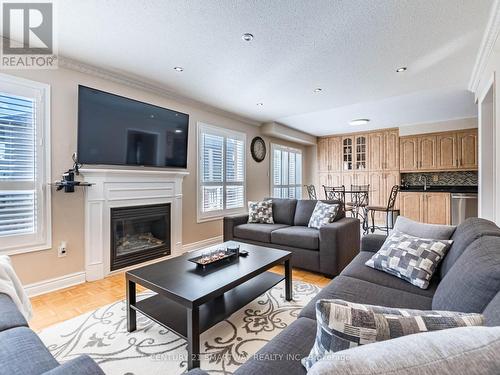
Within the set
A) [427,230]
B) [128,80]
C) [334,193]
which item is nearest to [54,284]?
[128,80]

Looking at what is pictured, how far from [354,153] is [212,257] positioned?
19.6 ft

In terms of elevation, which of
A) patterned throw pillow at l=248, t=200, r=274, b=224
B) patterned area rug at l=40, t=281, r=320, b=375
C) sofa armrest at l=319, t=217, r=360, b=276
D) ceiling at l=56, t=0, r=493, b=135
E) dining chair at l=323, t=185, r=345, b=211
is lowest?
patterned area rug at l=40, t=281, r=320, b=375

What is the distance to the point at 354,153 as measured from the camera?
695 cm

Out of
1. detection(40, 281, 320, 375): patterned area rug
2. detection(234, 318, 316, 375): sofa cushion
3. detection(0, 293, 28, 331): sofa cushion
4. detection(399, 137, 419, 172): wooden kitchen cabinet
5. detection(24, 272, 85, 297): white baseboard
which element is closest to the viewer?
detection(234, 318, 316, 375): sofa cushion

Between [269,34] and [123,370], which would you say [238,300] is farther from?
[269,34]

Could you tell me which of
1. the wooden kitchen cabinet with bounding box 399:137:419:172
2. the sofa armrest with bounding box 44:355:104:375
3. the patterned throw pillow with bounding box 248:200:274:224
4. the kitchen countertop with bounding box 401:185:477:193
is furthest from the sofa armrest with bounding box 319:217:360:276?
the wooden kitchen cabinet with bounding box 399:137:419:172

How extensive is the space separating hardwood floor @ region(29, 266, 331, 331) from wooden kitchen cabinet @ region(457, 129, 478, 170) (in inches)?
189

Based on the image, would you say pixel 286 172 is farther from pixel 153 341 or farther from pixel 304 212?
pixel 153 341

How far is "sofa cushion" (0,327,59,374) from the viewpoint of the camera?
2.94 ft

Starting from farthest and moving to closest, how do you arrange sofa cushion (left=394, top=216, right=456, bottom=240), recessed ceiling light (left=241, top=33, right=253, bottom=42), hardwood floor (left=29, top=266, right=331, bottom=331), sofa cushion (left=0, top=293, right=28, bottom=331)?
recessed ceiling light (left=241, top=33, right=253, bottom=42) < hardwood floor (left=29, top=266, right=331, bottom=331) < sofa cushion (left=394, top=216, right=456, bottom=240) < sofa cushion (left=0, top=293, right=28, bottom=331)

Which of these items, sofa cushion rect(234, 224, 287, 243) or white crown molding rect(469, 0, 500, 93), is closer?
white crown molding rect(469, 0, 500, 93)

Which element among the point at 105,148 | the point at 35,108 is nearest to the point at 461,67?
the point at 105,148

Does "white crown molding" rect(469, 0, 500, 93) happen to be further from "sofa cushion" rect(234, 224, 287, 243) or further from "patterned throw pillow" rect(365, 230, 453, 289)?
"sofa cushion" rect(234, 224, 287, 243)

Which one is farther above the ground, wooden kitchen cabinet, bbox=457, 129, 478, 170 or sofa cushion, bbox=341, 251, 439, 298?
wooden kitchen cabinet, bbox=457, 129, 478, 170
